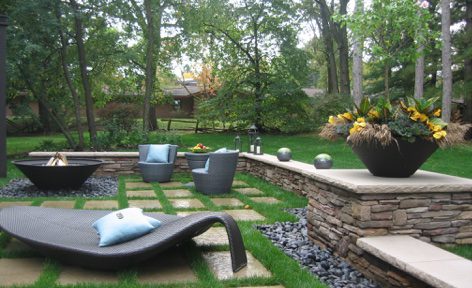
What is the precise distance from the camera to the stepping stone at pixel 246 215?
504 centimetres

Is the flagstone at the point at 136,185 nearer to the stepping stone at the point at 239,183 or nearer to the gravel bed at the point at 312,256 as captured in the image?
the stepping stone at the point at 239,183

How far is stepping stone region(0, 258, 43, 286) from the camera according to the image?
9.74 feet

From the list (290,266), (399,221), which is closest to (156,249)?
(290,266)

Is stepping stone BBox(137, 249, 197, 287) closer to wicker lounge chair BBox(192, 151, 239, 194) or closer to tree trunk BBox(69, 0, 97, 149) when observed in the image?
wicker lounge chair BBox(192, 151, 239, 194)

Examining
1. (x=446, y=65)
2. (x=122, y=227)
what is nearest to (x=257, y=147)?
(x=122, y=227)

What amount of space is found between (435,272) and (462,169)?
6433 mm

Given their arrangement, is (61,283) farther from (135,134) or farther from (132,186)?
(135,134)

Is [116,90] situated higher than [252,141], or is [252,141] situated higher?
[116,90]

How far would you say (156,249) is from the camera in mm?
3104

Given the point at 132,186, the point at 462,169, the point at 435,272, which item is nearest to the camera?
the point at 435,272

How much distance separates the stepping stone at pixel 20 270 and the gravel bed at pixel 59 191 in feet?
9.92

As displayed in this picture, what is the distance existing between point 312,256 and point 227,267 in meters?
0.75

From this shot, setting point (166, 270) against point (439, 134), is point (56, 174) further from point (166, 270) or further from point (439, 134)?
point (439, 134)

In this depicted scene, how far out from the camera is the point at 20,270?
319 cm
